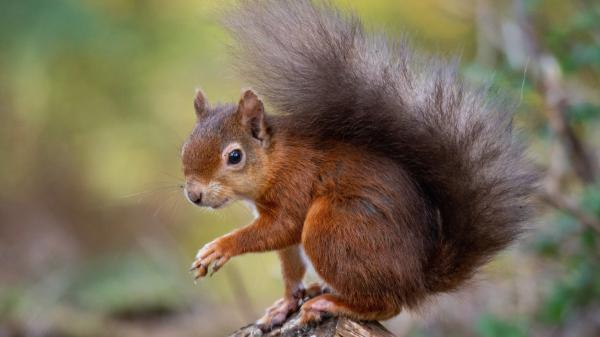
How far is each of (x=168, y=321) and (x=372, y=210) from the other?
2.48 meters

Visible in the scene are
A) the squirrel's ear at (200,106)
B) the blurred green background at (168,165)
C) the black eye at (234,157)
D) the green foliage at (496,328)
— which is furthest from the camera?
the blurred green background at (168,165)

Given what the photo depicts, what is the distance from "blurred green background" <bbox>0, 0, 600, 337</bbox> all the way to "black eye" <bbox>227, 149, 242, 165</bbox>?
0.21 m

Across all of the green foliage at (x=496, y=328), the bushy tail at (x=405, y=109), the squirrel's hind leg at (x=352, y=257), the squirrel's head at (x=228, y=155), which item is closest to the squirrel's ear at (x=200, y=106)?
the squirrel's head at (x=228, y=155)

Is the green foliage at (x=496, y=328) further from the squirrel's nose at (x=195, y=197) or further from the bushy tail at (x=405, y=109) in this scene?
→ the squirrel's nose at (x=195, y=197)

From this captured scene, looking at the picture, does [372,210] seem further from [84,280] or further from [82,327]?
[84,280]

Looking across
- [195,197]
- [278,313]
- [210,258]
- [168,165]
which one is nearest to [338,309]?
[278,313]

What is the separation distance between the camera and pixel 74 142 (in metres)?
6.73

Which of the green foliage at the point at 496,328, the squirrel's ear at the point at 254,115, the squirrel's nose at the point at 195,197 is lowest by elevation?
the green foliage at the point at 496,328

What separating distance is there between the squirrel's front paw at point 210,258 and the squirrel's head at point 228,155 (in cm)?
10

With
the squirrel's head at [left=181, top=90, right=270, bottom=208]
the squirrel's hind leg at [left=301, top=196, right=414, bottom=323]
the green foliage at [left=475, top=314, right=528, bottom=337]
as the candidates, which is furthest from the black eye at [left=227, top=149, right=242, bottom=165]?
the green foliage at [left=475, top=314, right=528, bottom=337]

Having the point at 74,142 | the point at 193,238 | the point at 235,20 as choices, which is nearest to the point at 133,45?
the point at 74,142

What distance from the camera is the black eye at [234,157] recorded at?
7.36ft

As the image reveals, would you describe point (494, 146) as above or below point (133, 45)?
below

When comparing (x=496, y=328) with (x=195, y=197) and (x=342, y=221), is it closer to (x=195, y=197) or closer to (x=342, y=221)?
(x=342, y=221)
